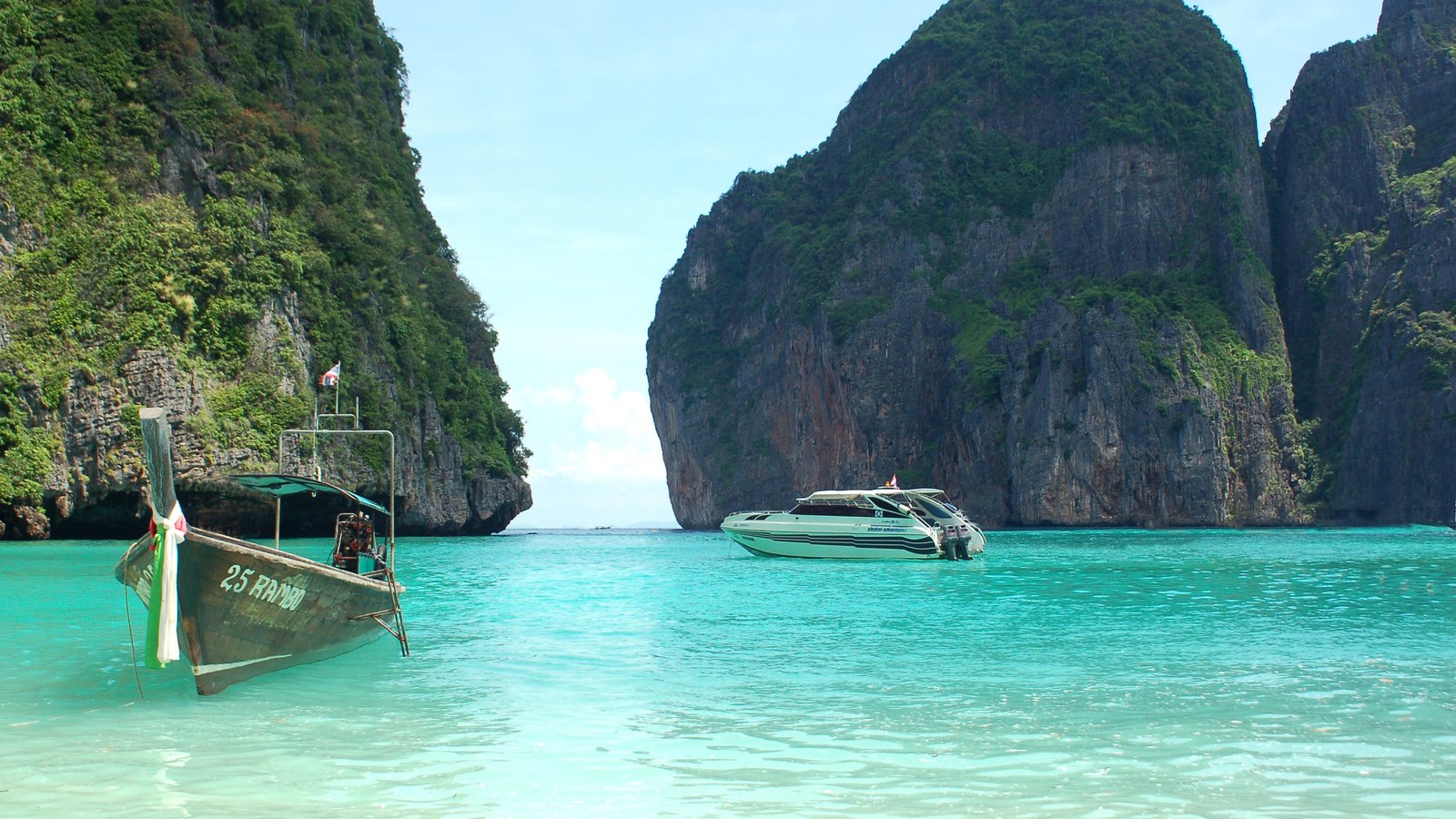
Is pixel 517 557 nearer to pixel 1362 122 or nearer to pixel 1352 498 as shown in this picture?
pixel 1352 498

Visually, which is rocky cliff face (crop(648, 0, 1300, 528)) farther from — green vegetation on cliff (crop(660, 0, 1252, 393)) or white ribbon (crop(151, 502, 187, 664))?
white ribbon (crop(151, 502, 187, 664))

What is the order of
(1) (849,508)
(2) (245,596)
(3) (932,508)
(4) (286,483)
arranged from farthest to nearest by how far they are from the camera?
(3) (932,508)
(1) (849,508)
(4) (286,483)
(2) (245,596)

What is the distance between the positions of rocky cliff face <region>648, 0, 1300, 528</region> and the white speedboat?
46.3m

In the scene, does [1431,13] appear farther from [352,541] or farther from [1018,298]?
[352,541]

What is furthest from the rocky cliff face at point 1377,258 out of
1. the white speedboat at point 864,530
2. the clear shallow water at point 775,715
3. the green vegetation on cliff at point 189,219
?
the clear shallow water at point 775,715

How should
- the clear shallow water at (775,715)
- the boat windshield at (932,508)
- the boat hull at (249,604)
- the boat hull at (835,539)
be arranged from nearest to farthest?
the clear shallow water at (775,715) < the boat hull at (249,604) < the boat hull at (835,539) < the boat windshield at (932,508)

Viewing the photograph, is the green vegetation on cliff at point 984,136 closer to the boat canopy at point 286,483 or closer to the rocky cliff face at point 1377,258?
the rocky cliff face at point 1377,258

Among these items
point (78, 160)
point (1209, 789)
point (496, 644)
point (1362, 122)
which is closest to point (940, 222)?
point (1362, 122)

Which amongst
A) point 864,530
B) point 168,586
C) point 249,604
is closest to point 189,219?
point 864,530

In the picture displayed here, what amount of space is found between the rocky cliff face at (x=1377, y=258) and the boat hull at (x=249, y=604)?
84.2 m

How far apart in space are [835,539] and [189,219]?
28444 millimetres

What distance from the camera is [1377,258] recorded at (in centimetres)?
9381

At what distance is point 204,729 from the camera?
10.6 metres

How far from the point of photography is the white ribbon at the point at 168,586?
10.6 m
